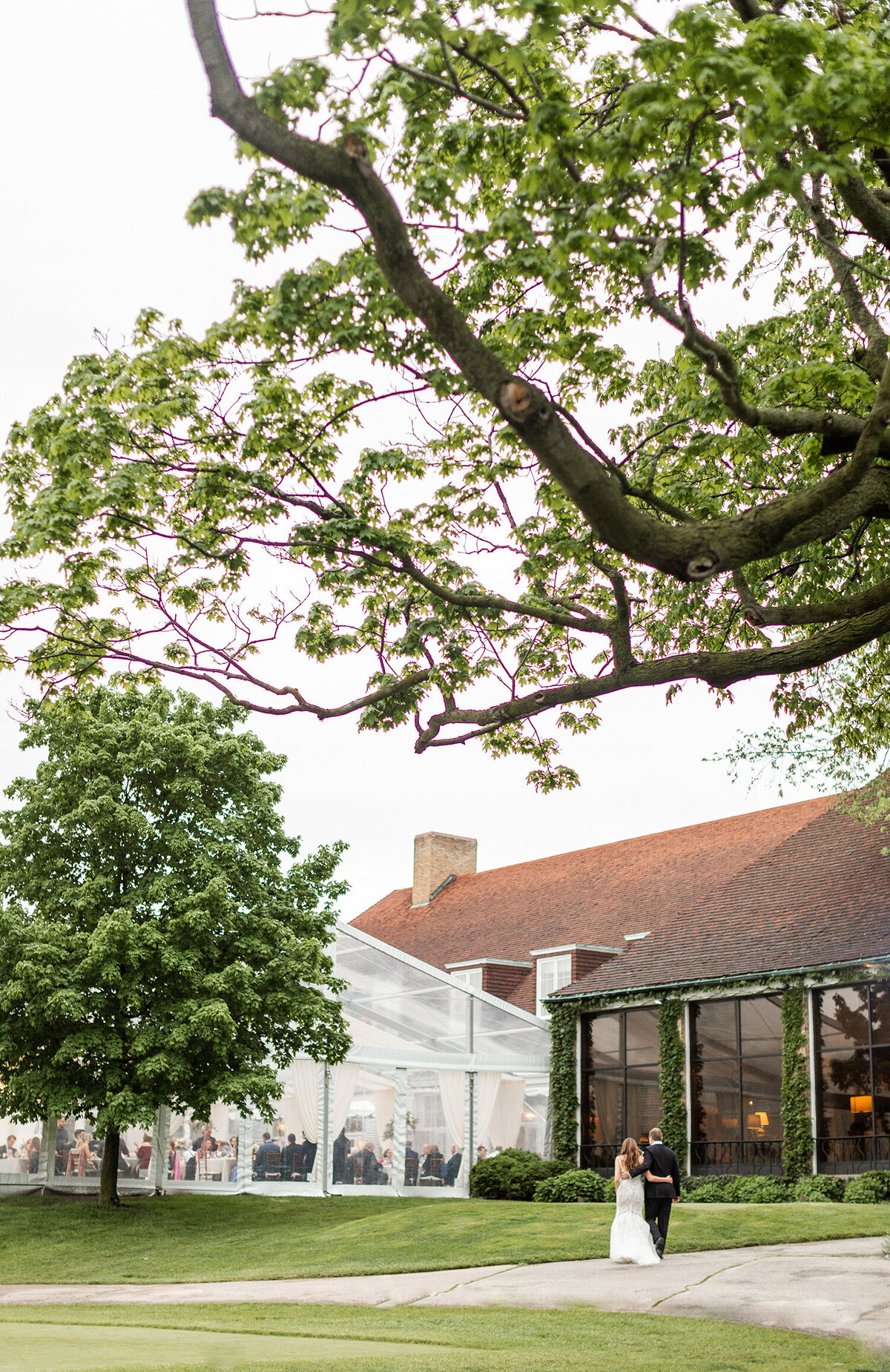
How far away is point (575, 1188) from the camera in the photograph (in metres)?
25.2

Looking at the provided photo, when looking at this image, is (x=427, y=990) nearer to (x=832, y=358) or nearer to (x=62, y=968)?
(x=62, y=968)

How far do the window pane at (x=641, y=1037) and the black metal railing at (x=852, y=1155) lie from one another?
17.7 ft

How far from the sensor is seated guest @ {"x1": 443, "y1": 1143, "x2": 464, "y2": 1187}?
29.4 m

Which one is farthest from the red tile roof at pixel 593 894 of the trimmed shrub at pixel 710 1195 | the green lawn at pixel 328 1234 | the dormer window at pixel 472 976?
the green lawn at pixel 328 1234

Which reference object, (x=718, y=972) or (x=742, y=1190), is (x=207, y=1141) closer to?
(x=742, y=1190)

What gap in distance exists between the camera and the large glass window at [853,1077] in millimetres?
24281

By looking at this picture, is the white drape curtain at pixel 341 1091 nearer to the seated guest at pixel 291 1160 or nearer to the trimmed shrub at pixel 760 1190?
the seated guest at pixel 291 1160

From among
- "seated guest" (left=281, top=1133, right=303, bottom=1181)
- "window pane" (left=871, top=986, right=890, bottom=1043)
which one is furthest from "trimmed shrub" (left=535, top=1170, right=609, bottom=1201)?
"window pane" (left=871, top=986, right=890, bottom=1043)

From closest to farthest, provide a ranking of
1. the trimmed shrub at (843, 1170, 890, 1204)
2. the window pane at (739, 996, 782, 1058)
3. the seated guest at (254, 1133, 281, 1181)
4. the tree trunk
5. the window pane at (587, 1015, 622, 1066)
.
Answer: the trimmed shrub at (843, 1170, 890, 1204) < the tree trunk < the window pane at (739, 996, 782, 1058) < the seated guest at (254, 1133, 281, 1181) < the window pane at (587, 1015, 622, 1066)

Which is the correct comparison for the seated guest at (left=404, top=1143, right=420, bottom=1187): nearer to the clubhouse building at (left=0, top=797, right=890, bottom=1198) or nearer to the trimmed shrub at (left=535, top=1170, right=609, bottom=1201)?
the clubhouse building at (left=0, top=797, right=890, bottom=1198)

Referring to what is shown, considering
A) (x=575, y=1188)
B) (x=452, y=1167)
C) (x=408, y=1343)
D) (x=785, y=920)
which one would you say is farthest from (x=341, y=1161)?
(x=408, y=1343)

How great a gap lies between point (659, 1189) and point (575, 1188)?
9187 millimetres

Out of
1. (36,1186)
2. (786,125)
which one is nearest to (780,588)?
(786,125)

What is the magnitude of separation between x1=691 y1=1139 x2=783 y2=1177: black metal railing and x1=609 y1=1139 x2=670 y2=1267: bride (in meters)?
10.3
